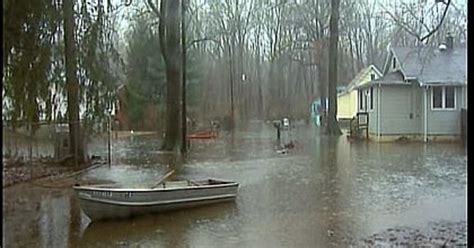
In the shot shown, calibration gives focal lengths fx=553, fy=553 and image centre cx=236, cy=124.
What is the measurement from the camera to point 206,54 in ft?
8.36

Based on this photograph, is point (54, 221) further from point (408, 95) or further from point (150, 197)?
point (408, 95)

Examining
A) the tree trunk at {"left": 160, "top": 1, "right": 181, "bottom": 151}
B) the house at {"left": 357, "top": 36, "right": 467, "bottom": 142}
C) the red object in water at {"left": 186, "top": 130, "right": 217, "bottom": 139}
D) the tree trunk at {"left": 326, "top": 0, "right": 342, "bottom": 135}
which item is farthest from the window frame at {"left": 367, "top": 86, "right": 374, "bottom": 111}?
the tree trunk at {"left": 160, "top": 1, "right": 181, "bottom": 151}

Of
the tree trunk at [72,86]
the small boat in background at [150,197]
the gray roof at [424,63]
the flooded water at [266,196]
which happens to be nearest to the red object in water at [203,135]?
the flooded water at [266,196]

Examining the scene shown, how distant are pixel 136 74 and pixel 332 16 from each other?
3.51ft

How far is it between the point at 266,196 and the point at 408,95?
0.85m

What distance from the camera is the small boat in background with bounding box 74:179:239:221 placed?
249 centimetres

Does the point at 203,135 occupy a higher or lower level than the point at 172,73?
lower

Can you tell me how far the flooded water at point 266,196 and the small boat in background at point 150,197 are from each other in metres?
0.04

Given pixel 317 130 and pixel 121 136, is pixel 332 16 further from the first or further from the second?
pixel 121 136

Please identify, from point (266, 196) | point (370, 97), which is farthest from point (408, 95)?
point (266, 196)

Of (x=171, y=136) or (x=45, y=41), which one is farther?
(x=171, y=136)

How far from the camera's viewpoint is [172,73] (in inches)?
113

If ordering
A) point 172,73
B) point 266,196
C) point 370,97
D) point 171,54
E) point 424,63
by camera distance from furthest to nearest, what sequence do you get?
point 172,73 → point 171,54 → point 266,196 → point 370,97 → point 424,63
